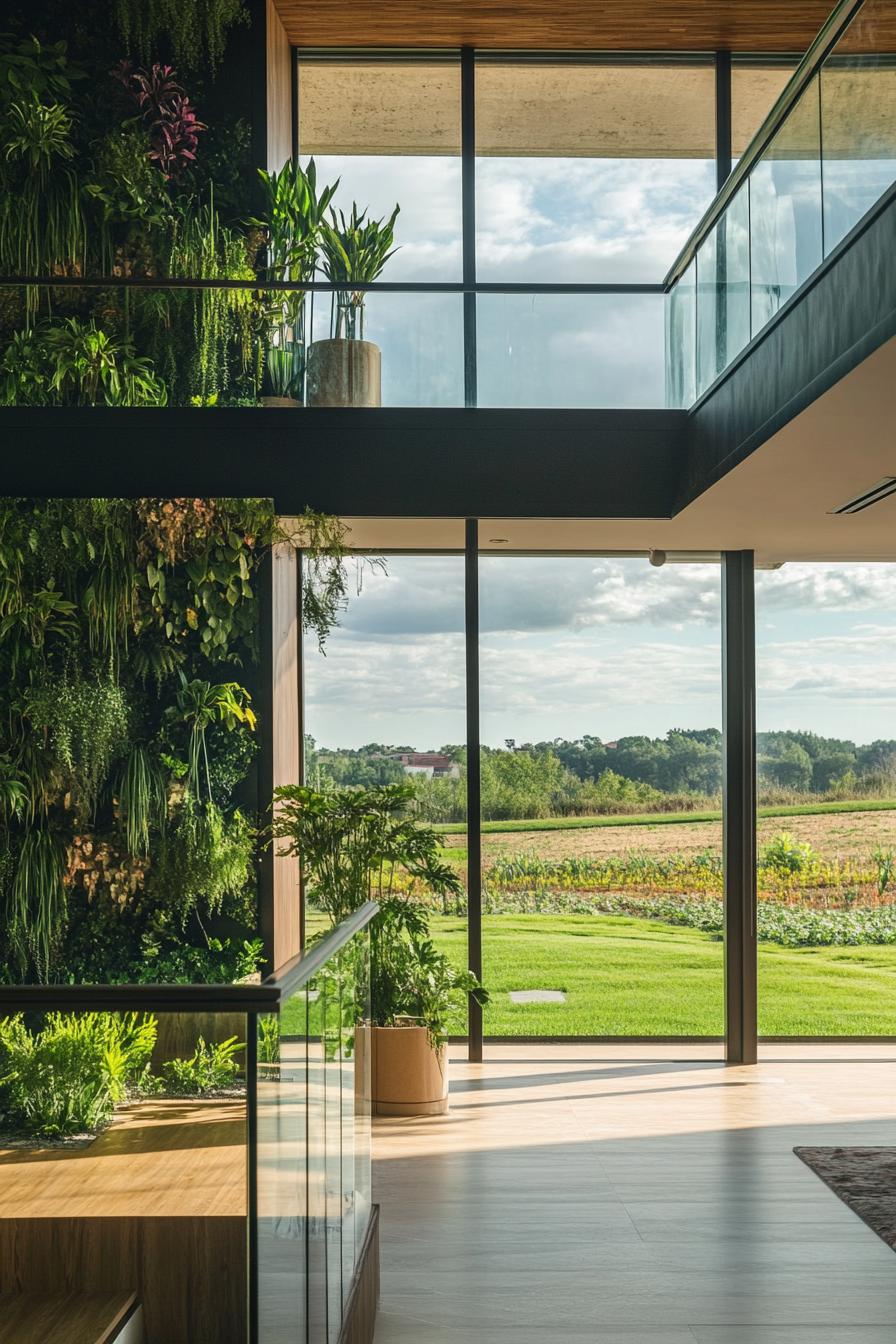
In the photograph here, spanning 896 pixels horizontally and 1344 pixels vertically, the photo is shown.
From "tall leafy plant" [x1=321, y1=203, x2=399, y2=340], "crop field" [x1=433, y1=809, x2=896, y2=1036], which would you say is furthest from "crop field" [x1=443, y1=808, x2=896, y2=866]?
"tall leafy plant" [x1=321, y1=203, x2=399, y2=340]

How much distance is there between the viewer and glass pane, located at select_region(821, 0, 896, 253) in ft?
12.9

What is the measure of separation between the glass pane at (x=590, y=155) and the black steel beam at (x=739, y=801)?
7.01 ft

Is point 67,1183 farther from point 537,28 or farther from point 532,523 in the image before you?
point 537,28

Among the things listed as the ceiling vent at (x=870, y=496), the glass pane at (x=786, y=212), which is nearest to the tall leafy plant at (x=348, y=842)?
the ceiling vent at (x=870, y=496)

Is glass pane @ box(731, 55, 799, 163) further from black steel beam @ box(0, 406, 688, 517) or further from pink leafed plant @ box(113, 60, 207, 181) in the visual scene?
pink leafed plant @ box(113, 60, 207, 181)

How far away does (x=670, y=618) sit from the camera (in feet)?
25.9

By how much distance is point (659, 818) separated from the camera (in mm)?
7887

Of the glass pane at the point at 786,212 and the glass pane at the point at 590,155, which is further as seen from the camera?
the glass pane at the point at 590,155

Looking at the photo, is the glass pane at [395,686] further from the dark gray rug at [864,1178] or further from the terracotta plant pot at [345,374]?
the dark gray rug at [864,1178]

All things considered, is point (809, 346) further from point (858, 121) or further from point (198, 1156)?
point (198, 1156)

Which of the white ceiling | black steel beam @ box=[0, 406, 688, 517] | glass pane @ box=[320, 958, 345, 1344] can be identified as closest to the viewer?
glass pane @ box=[320, 958, 345, 1344]

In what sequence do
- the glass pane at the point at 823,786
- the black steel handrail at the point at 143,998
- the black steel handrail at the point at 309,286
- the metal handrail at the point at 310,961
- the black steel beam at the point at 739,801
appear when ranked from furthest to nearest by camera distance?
the glass pane at the point at 823,786 → the black steel beam at the point at 739,801 → the black steel handrail at the point at 309,286 → the metal handrail at the point at 310,961 → the black steel handrail at the point at 143,998

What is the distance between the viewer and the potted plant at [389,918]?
6426 millimetres

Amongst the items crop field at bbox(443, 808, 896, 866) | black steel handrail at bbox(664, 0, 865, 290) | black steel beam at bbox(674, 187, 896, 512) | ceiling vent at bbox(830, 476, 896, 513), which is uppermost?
black steel handrail at bbox(664, 0, 865, 290)
